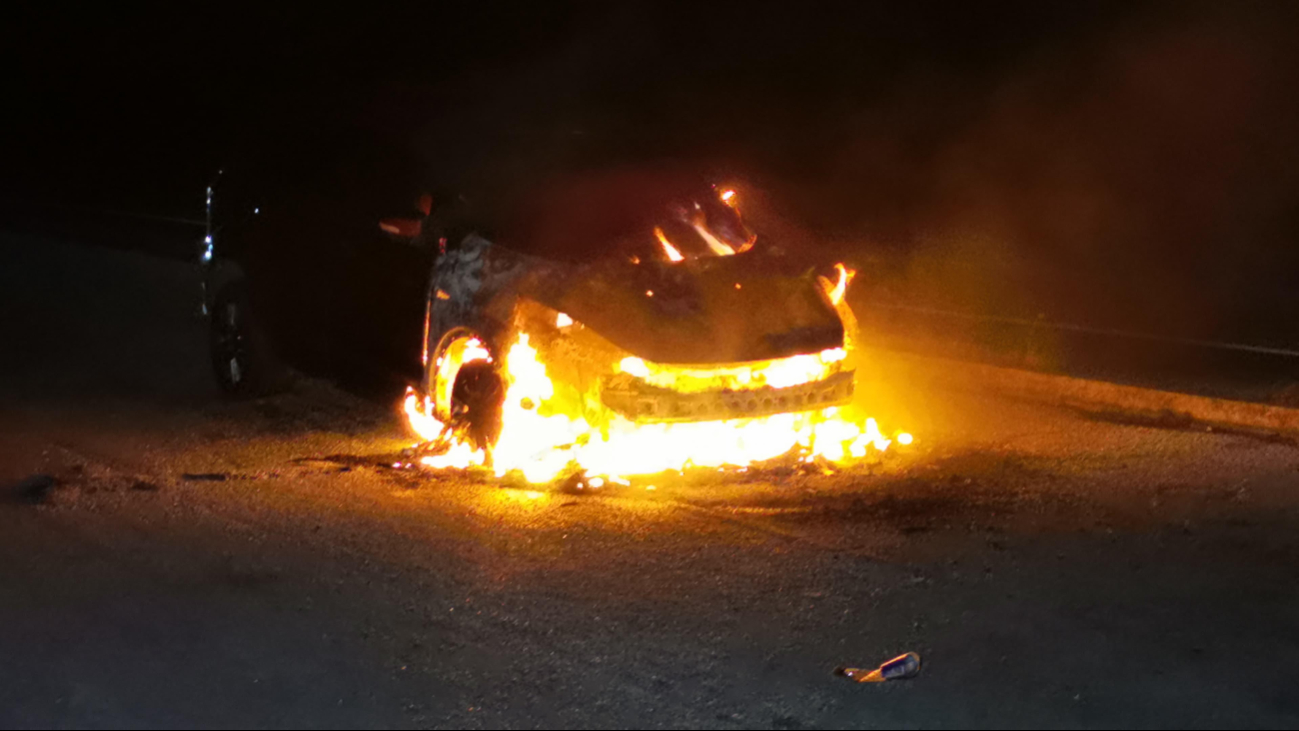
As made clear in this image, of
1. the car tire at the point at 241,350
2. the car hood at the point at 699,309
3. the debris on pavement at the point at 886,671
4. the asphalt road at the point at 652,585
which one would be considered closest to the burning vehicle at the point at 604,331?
the car hood at the point at 699,309

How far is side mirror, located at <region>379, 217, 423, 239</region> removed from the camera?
8586mm

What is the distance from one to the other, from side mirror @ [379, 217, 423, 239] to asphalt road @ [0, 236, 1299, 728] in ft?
→ 4.38

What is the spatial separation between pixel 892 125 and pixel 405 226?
660 inches

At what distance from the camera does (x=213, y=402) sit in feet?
34.7

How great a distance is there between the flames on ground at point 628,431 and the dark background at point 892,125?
4.84ft

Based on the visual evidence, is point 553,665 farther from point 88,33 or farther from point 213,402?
point 88,33

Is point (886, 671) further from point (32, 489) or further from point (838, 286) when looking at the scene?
point (32, 489)

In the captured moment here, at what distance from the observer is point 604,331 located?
299 inches

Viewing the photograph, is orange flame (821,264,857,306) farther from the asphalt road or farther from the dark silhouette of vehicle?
the asphalt road

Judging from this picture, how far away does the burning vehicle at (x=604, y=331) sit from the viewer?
7.68 m

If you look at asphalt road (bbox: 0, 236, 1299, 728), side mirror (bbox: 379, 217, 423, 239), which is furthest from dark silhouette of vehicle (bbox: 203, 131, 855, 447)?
asphalt road (bbox: 0, 236, 1299, 728)

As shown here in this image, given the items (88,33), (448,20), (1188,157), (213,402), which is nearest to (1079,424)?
(213,402)

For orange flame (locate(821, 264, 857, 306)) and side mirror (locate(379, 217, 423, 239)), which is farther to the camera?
side mirror (locate(379, 217, 423, 239))

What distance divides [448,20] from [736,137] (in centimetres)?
1049
